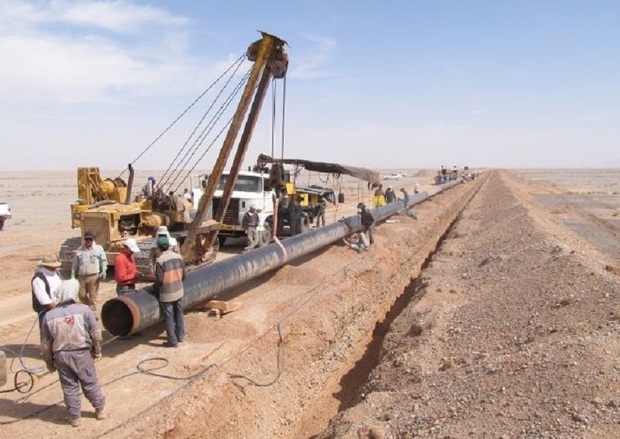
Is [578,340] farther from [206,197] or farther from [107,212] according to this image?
[107,212]

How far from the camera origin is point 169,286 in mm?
8297

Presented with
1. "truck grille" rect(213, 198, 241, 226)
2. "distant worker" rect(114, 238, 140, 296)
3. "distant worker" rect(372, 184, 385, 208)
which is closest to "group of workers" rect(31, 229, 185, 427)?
"distant worker" rect(114, 238, 140, 296)

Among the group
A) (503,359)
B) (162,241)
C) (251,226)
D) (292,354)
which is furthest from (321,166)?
(503,359)

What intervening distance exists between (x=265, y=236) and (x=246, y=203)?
124 cm

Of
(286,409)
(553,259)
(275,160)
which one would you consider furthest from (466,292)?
(275,160)

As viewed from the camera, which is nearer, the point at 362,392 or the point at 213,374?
the point at 213,374

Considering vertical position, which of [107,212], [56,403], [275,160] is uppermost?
[275,160]

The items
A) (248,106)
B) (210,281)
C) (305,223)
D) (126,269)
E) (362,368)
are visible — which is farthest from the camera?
(305,223)

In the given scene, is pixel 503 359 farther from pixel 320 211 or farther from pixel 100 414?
pixel 320 211

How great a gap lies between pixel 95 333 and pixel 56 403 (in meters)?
1.35

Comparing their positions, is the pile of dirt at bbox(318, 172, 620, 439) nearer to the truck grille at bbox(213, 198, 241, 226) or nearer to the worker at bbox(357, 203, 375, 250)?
the worker at bbox(357, 203, 375, 250)

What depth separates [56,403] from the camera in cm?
660

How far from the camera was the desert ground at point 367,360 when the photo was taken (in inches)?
239

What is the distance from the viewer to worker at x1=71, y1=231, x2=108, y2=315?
28.3 ft
